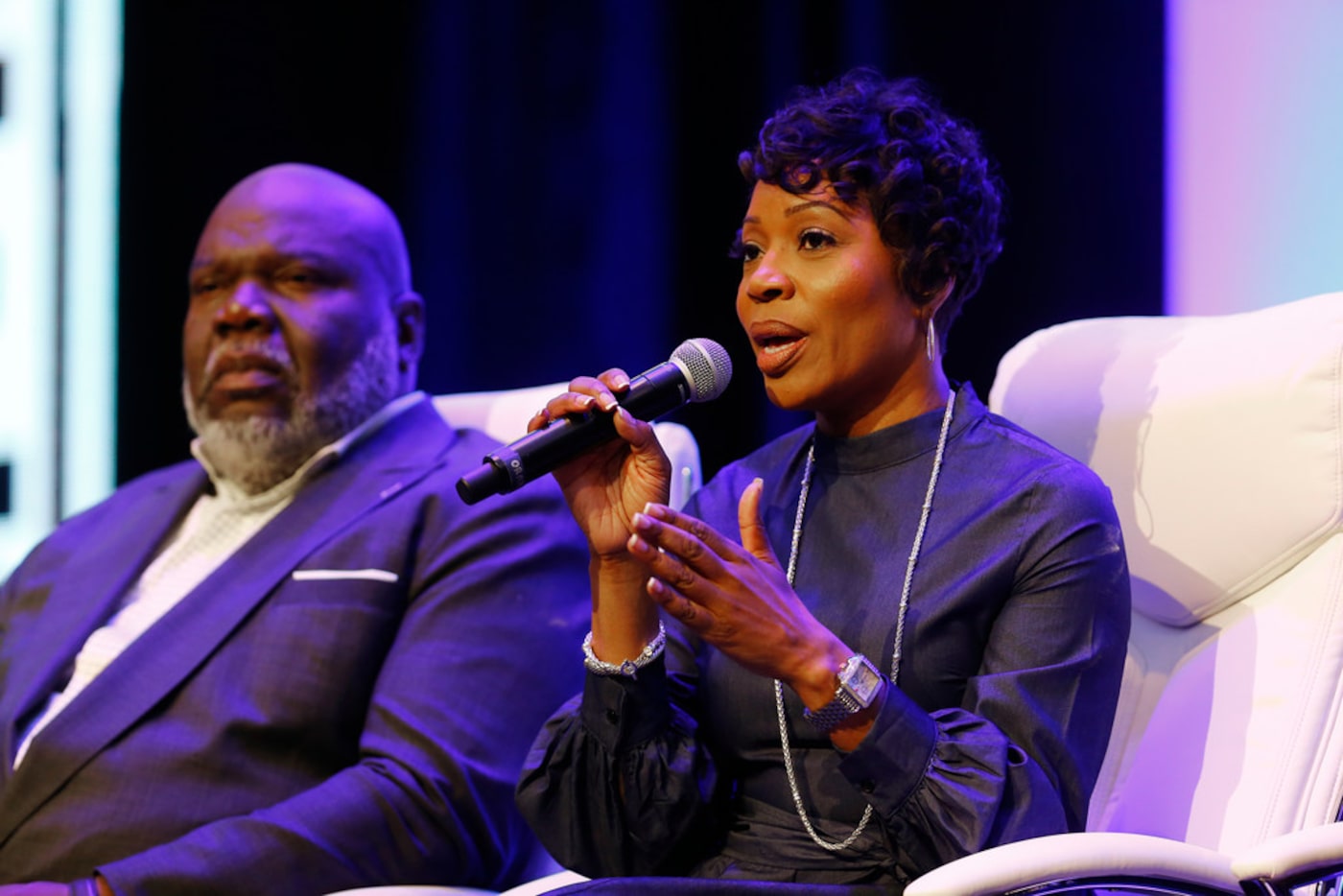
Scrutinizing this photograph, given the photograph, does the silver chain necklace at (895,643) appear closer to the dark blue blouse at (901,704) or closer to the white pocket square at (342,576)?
the dark blue blouse at (901,704)

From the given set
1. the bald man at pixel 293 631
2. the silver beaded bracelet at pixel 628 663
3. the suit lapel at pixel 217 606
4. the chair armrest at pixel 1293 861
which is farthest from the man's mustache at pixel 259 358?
the chair armrest at pixel 1293 861

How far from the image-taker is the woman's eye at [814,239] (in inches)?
62.1

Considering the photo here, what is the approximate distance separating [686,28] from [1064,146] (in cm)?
80

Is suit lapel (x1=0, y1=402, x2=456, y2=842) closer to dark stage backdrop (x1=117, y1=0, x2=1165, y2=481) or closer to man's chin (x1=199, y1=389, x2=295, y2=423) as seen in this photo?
man's chin (x1=199, y1=389, x2=295, y2=423)

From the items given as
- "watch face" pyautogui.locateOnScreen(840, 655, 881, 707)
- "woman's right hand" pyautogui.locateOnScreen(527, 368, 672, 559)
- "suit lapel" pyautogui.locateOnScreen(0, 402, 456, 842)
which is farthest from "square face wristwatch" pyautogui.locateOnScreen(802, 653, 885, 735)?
"suit lapel" pyautogui.locateOnScreen(0, 402, 456, 842)

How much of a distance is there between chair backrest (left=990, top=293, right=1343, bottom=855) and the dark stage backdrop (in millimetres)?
524

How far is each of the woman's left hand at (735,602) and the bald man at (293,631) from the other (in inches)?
27.6

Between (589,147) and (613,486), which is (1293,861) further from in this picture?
(589,147)

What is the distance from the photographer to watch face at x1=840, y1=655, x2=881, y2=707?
4.35 feet

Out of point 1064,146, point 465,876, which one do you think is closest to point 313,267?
point 465,876

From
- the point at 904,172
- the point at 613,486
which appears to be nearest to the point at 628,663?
the point at 613,486

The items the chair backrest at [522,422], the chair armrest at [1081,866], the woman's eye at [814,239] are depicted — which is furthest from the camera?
the chair backrest at [522,422]

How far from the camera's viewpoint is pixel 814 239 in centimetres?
158

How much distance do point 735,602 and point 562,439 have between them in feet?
0.76
